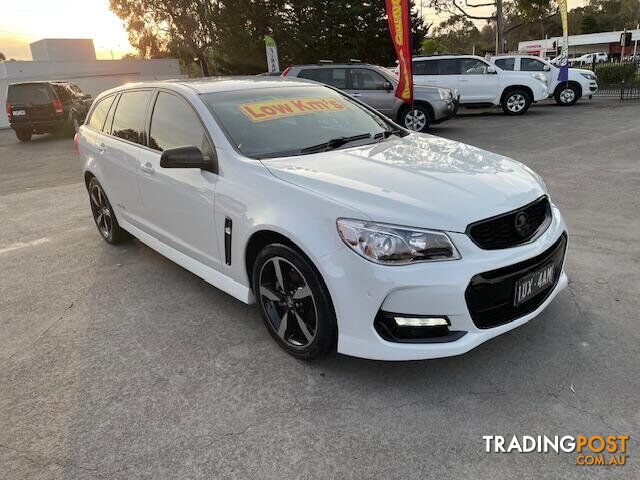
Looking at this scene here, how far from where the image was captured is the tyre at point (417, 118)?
12.4 meters

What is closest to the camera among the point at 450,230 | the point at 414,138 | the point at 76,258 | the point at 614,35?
the point at 450,230

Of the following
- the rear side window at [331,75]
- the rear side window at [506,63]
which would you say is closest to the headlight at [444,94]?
the rear side window at [331,75]

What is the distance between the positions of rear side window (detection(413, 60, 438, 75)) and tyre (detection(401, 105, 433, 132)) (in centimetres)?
349

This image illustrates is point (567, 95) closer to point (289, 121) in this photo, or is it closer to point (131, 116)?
point (289, 121)

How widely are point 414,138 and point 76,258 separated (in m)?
3.48

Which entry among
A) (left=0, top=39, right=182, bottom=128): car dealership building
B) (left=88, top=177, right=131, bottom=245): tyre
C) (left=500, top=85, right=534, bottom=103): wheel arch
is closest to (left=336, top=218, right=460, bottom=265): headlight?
(left=88, top=177, right=131, bottom=245): tyre

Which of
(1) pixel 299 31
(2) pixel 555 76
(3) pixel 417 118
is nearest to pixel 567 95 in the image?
(2) pixel 555 76

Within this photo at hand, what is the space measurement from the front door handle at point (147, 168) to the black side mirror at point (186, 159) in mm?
700

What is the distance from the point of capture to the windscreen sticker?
3.64m

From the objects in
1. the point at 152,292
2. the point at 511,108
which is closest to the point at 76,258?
the point at 152,292

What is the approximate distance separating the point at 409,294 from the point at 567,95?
57.2ft

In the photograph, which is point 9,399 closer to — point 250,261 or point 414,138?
point 250,261

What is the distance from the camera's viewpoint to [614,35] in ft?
200

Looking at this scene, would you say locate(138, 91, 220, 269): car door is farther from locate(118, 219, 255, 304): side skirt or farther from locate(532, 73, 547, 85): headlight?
locate(532, 73, 547, 85): headlight
